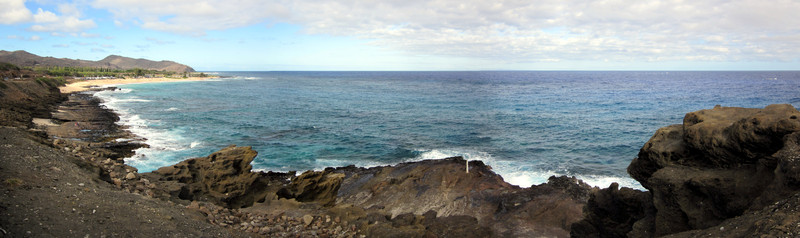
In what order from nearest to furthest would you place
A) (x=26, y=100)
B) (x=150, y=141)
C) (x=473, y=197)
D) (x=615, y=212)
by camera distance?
(x=615, y=212), (x=473, y=197), (x=150, y=141), (x=26, y=100)

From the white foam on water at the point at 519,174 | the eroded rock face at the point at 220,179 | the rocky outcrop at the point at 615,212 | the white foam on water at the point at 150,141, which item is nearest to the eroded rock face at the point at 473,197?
the white foam on water at the point at 519,174

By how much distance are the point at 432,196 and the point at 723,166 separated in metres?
15.0

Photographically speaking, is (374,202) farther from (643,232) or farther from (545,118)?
(545,118)

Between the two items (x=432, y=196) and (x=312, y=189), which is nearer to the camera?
(x=312, y=189)

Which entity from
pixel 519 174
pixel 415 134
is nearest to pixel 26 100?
pixel 415 134

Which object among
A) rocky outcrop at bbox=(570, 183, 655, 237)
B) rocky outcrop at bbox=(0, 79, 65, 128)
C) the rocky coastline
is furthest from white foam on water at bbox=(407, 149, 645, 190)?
rocky outcrop at bbox=(0, 79, 65, 128)

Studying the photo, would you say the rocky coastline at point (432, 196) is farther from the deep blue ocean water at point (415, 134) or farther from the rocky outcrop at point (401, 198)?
the deep blue ocean water at point (415, 134)

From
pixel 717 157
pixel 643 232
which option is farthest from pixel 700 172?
pixel 643 232

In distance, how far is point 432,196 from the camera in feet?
78.5

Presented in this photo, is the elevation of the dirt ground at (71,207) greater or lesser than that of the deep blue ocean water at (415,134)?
greater

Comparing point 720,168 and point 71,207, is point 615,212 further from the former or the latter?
point 71,207

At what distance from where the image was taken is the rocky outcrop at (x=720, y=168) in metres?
8.98

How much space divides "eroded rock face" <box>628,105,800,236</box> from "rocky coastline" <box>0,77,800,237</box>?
0.03 meters

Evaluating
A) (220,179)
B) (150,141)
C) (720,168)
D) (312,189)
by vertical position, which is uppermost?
(720,168)
